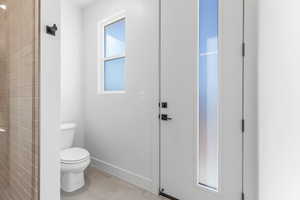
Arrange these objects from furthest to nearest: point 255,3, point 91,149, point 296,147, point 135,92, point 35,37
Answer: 1. point 91,149
2. point 135,92
3. point 255,3
4. point 35,37
5. point 296,147

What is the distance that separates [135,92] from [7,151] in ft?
4.46

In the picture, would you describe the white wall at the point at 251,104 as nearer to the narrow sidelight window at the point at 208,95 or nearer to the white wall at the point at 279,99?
the white wall at the point at 279,99

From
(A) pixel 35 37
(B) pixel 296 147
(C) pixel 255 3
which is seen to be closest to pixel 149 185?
(B) pixel 296 147

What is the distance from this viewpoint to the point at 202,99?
1.55 meters

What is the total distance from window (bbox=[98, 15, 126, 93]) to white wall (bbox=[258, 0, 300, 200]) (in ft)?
5.47

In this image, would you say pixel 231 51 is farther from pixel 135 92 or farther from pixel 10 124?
pixel 10 124

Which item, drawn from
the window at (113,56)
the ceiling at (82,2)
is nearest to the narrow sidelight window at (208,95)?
the window at (113,56)

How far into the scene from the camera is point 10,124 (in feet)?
4.42

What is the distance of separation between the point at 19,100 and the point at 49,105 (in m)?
0.42

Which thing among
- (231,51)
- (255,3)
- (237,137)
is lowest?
(237,137)

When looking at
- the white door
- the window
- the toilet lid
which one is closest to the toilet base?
the toilet lid

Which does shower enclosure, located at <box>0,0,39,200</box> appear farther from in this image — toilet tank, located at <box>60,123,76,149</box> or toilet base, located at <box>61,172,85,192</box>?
toilet tank, located at <box>60,123,76,149</box>

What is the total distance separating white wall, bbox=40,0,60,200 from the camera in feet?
3.01

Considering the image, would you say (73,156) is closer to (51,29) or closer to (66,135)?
(66,135)
